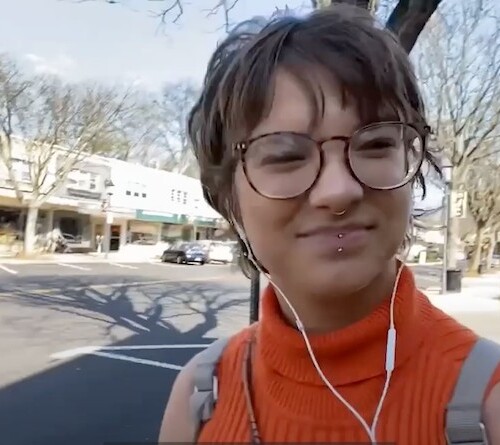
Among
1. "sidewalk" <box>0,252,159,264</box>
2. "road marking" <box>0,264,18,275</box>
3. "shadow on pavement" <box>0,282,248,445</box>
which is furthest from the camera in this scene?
"sidewalk" <box>0,252,159,264</box>

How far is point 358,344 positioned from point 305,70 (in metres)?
0.40

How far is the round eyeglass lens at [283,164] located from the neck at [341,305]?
0.16 m

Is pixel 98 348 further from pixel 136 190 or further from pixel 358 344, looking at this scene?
pixel 136 190

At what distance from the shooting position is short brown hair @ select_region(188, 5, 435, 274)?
0.88 metres

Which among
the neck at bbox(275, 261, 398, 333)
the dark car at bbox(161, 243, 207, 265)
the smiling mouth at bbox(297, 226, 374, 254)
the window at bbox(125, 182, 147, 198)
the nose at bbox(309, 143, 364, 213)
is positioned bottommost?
the dark car at bbox(161, 243, 207, 265)

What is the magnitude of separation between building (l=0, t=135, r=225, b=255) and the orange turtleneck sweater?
25935mm

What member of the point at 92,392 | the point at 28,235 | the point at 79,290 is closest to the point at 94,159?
the point at 28,235

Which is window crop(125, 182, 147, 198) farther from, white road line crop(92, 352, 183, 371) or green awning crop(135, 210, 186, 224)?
white road line crop(92, 352, 183, 371)

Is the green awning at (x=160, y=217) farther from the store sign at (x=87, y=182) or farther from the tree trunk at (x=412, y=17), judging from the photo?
the tree trunk at (x=412, y=17)

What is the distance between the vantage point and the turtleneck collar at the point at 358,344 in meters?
0.87

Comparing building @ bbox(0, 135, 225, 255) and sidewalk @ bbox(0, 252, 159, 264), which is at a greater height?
building @ bbox(0, 135, 225, 255)

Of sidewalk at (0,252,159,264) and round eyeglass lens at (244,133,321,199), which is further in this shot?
sidewalk at (0,252,159,264)

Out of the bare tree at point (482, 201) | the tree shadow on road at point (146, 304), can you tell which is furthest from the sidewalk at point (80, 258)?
the bare tree at point (482, 201)

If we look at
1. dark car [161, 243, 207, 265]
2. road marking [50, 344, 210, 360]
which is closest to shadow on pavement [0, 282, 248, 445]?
road marking [50, 344, 210, 360]
